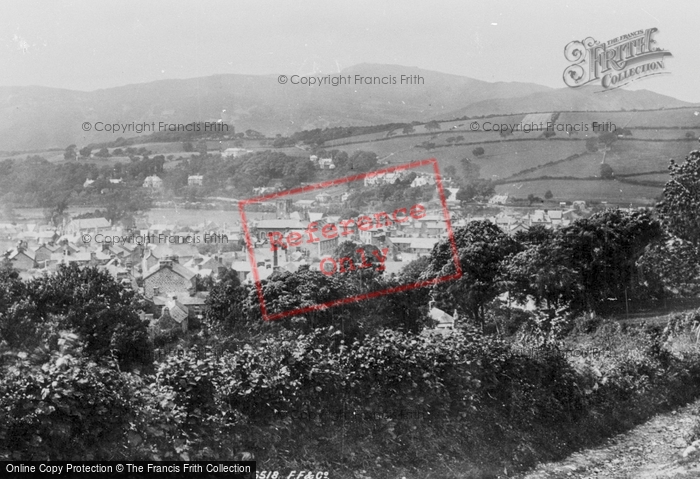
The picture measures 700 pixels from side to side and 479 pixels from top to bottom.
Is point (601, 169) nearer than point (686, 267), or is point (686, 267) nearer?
point (686, 267)

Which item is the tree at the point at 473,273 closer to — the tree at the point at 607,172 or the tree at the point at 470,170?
the tree at the point at 607,172

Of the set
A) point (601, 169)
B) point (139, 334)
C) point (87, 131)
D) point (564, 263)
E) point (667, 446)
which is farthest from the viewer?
point (87, 131)

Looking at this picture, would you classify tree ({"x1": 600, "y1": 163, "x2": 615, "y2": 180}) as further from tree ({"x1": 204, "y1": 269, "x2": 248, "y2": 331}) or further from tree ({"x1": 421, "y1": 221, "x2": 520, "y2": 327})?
tree ({"x1": 204, "y1": 269, "x2": 248, "y2": 331})

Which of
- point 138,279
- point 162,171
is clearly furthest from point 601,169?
point 162,171

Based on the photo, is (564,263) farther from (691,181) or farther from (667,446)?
(667,446)

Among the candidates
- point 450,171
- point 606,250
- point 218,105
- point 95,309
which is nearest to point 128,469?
point 95,309

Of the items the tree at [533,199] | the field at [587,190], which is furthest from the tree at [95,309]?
the field at [587,190]
